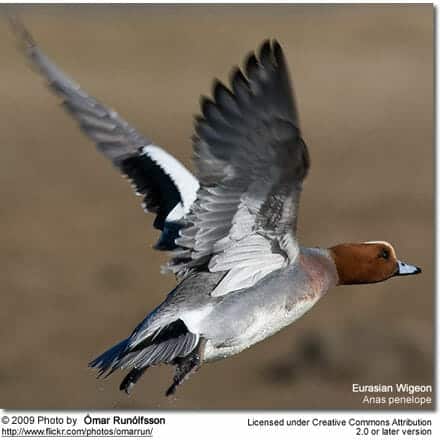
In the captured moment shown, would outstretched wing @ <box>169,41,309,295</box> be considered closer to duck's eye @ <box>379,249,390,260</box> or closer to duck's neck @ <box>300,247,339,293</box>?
duck's neck @ <box>300,247,339,293</box>

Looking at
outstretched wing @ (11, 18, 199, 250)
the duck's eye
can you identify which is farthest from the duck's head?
outstretched wing @ (11, 18, 199, 250)

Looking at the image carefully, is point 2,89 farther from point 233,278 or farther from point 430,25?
point 233,278

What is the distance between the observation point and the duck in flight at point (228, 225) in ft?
9.14

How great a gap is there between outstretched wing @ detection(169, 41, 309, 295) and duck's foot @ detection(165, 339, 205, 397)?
17 cm

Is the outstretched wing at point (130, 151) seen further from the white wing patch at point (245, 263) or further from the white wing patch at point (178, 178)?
the white wing patch at point (245, 263)

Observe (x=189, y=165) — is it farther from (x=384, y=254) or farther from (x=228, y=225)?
(x=228, y=225)

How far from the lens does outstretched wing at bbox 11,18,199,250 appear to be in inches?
141

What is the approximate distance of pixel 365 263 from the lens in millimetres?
3660

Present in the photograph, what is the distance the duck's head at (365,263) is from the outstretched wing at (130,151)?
501 millimetres

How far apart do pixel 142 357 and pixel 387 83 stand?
8234 mm

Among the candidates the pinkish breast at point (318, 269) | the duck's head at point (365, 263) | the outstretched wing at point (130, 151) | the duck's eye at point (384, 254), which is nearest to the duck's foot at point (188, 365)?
the pinkish breast at point (318, 269)

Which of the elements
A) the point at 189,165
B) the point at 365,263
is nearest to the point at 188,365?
the point at 365,263

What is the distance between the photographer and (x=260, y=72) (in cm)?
273

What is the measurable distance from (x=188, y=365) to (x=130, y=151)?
2.82 ft
